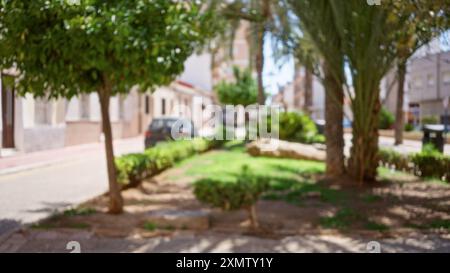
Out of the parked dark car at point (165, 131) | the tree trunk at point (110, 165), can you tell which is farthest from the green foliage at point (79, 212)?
the parked dark car at point (165, 131)

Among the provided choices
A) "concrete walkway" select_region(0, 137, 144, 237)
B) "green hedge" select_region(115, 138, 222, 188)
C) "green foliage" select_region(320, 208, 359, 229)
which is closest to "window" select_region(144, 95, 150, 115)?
"green hedge" select_region(115, 138, 222, 188)

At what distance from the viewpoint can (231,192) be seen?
5758 mm

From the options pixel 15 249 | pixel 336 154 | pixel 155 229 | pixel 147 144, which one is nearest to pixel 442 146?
pixel 155 229

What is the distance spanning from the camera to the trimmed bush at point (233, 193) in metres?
5.75

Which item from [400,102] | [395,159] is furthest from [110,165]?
[395,159]

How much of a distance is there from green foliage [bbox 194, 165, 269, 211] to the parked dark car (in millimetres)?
10537

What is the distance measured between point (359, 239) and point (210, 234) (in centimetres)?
167

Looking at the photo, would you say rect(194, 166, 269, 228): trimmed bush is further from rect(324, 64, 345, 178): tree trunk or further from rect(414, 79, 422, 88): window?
rect(324, 64, 345, 178): tree trunk

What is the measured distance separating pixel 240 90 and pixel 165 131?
72.0 ft

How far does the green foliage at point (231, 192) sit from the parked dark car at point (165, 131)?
10537mm

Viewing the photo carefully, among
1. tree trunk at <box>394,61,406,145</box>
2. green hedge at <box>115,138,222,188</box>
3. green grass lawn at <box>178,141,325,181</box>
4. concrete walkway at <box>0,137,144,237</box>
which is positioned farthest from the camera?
green grass lawn at <box>178,141,325,181</box>

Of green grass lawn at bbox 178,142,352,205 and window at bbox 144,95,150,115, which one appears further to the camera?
window at bbox 144,95,150,115

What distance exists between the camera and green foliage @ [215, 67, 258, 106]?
3772 cm

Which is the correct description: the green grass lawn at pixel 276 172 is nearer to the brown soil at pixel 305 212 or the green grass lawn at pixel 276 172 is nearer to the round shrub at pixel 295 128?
the brown soil at pixel 305 212
